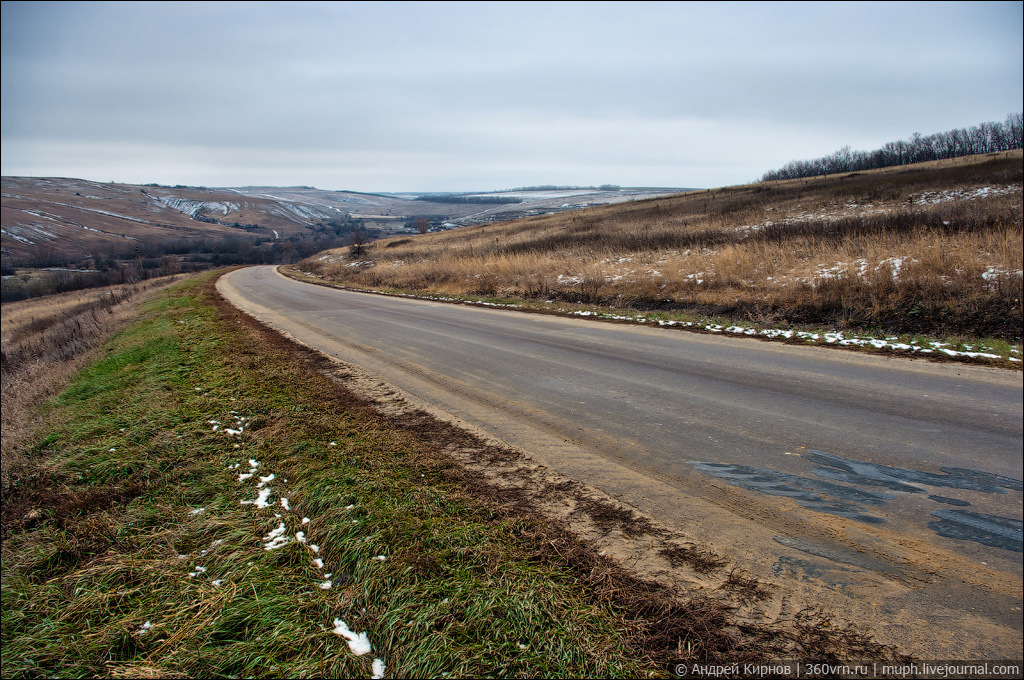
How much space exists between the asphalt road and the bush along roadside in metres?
0.71

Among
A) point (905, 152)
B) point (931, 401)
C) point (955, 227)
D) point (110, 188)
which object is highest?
point (110, 188)

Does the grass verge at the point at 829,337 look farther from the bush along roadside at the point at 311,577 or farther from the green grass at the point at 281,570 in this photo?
the green grass at the point at 281,570

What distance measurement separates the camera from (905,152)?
3620 inches

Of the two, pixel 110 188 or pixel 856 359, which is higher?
pixel 110 188

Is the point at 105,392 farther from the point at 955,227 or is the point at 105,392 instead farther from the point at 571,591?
Answer: the point at 955,227

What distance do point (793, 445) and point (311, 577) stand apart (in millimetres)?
3822

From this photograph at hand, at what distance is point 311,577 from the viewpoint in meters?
2.86

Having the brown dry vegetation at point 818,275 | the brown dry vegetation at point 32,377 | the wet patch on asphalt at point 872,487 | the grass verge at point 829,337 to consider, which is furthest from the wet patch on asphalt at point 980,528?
the brown dry vegetation at point 32,377

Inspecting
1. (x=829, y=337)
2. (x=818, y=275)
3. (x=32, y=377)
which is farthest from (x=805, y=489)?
(x=32, y=377)

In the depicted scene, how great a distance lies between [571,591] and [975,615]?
75.6 inches

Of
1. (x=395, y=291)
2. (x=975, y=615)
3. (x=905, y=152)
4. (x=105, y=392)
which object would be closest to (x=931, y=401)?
(x=975, y=615)

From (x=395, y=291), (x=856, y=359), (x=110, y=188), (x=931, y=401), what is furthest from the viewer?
(x=110, y=188)

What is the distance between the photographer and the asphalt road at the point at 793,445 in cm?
269

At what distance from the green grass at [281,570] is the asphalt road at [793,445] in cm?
111
